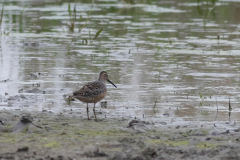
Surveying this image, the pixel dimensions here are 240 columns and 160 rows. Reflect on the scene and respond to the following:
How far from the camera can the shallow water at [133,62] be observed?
31.2 feet

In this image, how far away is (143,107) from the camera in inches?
366

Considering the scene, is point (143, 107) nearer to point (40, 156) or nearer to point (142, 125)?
point (142, 125)

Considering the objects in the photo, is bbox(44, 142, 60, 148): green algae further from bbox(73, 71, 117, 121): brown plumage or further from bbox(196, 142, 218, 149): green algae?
bbox(73, 71, 117, 121): brown plumage

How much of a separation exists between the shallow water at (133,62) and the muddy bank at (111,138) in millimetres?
754

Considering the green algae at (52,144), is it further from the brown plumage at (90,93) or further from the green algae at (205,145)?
the brown plumage at (90,93)

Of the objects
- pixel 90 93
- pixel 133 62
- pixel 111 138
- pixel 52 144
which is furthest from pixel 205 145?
pixel 133 62

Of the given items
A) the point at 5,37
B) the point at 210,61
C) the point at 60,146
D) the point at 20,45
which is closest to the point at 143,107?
the point at 60,146

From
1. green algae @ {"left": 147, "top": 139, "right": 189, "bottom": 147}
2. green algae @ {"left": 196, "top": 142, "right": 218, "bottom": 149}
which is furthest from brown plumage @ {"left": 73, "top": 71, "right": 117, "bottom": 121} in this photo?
green algae @ {"left": 196, "top": 142, "right": 218, "bottom": 149}

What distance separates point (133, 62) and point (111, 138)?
23.2 ft

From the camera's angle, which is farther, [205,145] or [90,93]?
[90,93]

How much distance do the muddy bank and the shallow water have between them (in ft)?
2.47

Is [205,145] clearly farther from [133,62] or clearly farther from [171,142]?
[133,62]

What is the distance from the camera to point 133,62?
13.9 m

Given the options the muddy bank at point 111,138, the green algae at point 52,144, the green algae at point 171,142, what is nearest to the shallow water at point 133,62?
the muddy bank at point 111,138
